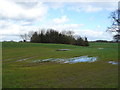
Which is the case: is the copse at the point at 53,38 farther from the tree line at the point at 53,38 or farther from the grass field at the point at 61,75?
the grass field at the point at 61,75

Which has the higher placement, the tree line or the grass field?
the tree line

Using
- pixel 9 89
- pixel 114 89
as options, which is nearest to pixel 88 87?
pixel 114 89

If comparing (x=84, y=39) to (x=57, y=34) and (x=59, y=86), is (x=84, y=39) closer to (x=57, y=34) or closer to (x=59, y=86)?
(x=57, y=34)

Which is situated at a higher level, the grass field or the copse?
the copse

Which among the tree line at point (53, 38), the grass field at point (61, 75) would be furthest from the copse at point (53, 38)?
the grass field at point (61, 75)

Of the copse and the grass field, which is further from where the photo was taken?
the copse

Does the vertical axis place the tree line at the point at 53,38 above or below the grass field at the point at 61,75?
above

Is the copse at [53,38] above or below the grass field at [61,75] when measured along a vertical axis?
above

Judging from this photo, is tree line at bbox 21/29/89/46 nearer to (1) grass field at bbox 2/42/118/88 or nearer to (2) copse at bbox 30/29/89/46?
(2) copse at bbox 30/29/89/46

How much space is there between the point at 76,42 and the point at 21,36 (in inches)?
1805

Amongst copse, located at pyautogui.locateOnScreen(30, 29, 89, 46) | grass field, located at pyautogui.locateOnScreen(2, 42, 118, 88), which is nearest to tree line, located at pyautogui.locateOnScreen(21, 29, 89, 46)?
copse, located at pyautogui.locateOnScreen(30, 29, 89, 46)

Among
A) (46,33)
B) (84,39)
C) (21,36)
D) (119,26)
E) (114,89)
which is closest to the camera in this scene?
(114,89)

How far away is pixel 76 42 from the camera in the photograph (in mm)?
76812

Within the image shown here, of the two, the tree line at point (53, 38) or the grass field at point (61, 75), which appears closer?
the grass field at point (61, 75)
